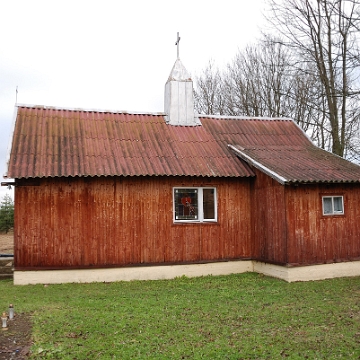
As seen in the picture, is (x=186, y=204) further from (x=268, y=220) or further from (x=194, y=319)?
(x=194, y=319)

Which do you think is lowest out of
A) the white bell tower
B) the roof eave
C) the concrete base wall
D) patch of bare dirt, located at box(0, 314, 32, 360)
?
patch of bare dirt, located at box(0, 314, 32, 360)

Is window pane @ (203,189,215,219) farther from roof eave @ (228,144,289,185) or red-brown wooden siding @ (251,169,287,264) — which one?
roof eave @ (228,144,289,185)

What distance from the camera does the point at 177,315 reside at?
850 centimetres

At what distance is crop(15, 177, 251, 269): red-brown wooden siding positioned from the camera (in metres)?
11.9

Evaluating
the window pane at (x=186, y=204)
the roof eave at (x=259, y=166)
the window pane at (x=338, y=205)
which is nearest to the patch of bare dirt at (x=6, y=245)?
the window pane at (x=186, y=204)

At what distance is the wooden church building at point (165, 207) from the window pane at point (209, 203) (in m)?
0.03

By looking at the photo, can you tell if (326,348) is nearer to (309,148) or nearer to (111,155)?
(111,155)

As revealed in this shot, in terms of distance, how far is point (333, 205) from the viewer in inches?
503

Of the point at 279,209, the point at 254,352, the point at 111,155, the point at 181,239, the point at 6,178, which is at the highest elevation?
the point at 111,155

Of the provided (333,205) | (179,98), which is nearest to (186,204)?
(333,205)

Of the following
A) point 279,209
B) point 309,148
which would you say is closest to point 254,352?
point 279,209

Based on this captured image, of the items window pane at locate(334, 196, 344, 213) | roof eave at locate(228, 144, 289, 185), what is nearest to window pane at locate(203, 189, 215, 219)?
roof eave at locate(228, 144, 289, 185)

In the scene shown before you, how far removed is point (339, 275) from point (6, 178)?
9.52 meters

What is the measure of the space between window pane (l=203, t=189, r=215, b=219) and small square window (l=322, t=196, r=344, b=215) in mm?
3225
